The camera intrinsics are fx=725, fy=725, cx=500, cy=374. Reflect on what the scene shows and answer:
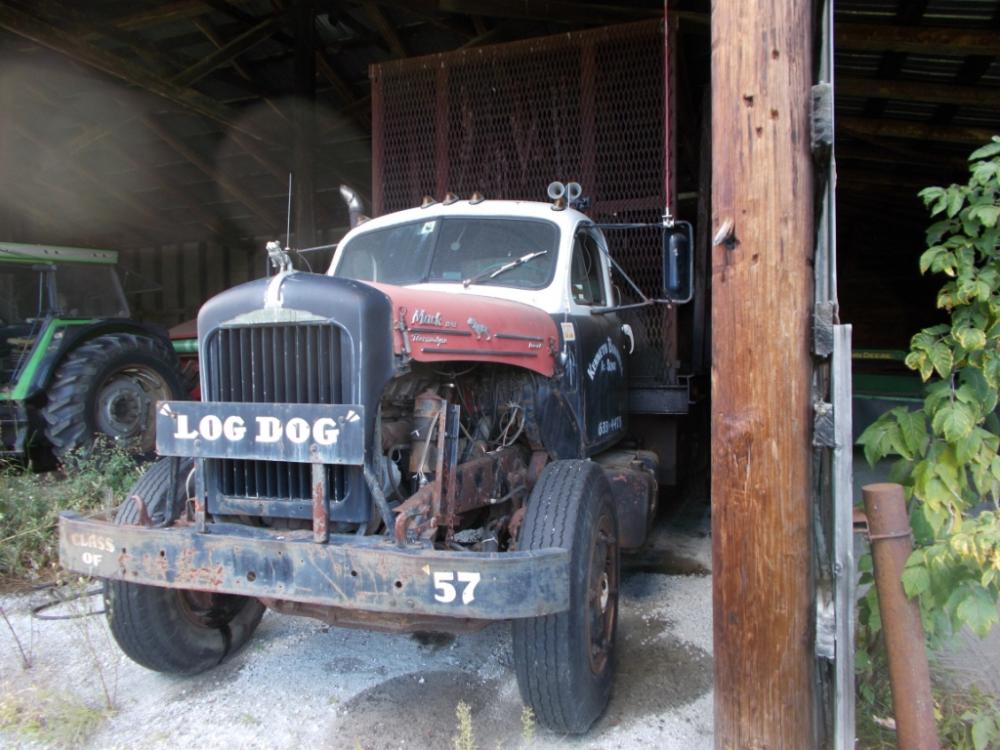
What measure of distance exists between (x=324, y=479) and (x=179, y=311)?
14490mm

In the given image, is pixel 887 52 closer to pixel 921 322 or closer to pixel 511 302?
pixel 511 302

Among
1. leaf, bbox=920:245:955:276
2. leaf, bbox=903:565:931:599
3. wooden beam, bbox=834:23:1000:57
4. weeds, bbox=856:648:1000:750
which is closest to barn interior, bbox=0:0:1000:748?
wooden beam, bbox=834:23:1000:57

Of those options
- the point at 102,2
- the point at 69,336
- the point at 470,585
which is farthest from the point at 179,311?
the point at 470,585

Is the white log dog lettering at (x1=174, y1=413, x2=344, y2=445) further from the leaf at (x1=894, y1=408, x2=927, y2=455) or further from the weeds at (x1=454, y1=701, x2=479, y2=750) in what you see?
the leaf at (x1=894, y1=408, x2=927, y2=455)

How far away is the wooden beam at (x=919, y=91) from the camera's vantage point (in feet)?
18.4

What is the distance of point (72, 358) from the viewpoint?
259 inches

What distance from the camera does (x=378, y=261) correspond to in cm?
407

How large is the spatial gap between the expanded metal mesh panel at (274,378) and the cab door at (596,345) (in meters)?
1.54

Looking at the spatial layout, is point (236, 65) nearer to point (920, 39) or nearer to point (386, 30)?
point (386, 30)

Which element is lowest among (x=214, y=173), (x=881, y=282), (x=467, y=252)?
(x=467, y=252)

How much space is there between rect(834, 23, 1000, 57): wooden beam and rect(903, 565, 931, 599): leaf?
13.8 ft

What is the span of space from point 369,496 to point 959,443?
1967 millimetres

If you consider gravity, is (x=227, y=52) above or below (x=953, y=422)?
above

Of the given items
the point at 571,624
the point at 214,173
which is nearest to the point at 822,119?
the point at 571,624
